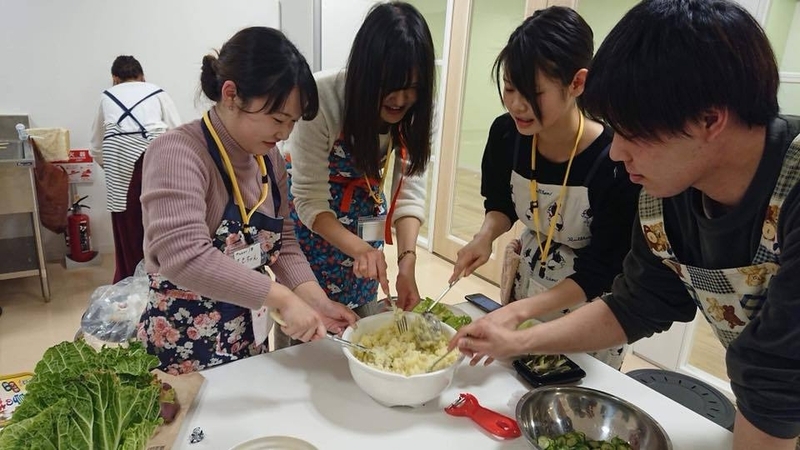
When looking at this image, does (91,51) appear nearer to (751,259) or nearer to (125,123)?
(125,123)

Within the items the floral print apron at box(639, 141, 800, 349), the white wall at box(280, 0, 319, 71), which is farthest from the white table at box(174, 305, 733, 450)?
the white wall at box(280, 0, 319, 71)

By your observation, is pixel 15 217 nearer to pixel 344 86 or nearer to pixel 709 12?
pixel 344 86

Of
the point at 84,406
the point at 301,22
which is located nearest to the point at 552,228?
the point at 84,406

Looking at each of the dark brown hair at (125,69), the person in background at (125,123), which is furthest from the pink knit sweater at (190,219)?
the dark brown hair at (125,69)

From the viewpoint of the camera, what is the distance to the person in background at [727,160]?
27.5 inches

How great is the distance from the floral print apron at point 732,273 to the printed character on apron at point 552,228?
321 millimetres

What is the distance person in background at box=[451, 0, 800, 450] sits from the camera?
2.29ft

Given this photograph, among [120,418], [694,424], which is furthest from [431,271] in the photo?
[120,418]

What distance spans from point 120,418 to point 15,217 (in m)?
3.61

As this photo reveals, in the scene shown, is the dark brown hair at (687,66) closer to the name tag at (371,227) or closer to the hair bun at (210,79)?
the hair bun at (210,79)

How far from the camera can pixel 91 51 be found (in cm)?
377

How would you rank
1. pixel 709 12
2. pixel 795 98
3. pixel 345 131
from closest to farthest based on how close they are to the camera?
pixel 709 12 < pixel 345 131 < pixel 795 98

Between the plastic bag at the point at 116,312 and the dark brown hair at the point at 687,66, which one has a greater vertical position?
the dark brown hair at the point at 687,66

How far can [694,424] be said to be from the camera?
1.04 meters
